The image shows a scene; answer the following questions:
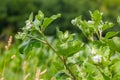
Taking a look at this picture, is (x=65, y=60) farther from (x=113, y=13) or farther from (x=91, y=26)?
(x=113, y=13)

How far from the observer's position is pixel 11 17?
23547mm

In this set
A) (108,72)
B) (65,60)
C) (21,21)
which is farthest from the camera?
(21,21)

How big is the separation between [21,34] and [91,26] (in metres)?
0.18

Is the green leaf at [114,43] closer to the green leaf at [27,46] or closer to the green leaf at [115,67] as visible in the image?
the green leaf at [115,67]

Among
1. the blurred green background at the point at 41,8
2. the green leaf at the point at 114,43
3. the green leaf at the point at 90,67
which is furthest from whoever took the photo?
the blurred green background at the point at 41,8

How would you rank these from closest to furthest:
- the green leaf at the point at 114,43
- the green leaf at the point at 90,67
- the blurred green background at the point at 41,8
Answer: the green leaf at the point at 90,67 < the green leaf at the point at 114,43 < the blurred green background at the point at 41,8

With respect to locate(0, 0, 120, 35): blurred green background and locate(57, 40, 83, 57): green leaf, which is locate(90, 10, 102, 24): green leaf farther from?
locate(0, 0, 120, 35): blurred green background

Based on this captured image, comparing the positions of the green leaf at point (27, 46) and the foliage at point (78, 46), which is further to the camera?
the green leaf at point (27, 46)

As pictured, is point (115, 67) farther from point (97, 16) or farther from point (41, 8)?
point (41, 8)

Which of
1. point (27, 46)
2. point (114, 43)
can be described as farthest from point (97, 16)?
point (27, 46)

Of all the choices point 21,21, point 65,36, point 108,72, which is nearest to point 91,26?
point 65,36

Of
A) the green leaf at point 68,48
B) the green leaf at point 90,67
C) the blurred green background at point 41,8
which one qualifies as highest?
the blurred green background at point 41,8

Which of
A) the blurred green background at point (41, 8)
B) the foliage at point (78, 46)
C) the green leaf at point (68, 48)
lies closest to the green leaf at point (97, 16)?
the foliage at point (78, 46)

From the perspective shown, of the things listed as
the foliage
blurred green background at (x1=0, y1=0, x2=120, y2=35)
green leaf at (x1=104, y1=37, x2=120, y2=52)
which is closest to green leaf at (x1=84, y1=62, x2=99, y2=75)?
the foliage
